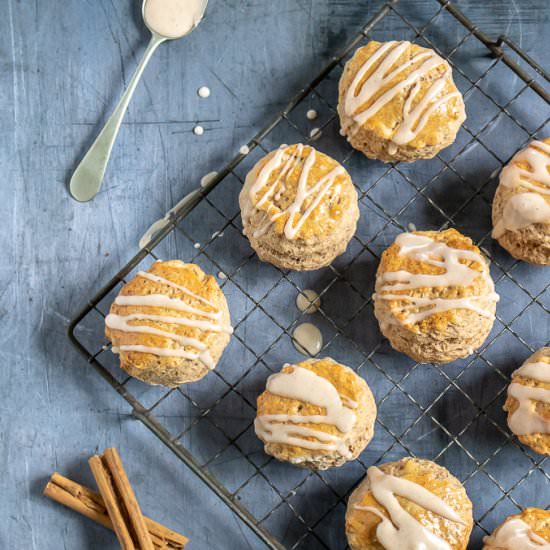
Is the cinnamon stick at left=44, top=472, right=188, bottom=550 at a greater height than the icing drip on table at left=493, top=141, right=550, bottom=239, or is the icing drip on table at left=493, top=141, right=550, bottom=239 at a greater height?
the icing drip on table at left=493, top=141, right=550, bottom=239

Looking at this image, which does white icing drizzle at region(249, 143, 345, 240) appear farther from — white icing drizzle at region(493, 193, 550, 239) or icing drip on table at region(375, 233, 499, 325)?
white icing drizzle at region(493, 193, 550, 239)

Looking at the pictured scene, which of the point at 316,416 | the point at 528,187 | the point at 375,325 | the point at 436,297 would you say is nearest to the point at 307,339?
the point at 375,325

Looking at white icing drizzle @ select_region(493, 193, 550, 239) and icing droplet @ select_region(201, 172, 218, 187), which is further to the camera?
icing droplet @ select_region(201, 172, 218, 187)

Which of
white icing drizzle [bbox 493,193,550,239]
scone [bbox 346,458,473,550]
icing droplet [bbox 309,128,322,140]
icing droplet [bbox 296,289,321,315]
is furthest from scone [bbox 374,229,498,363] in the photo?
icing droplet [bbox 309,128,322,140]

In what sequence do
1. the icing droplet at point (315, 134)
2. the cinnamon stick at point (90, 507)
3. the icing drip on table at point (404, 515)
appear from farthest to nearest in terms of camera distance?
the icing droplet at point (315, 134)
the cinnamon stick at point (90, 507)
the icing drip on table at point (404, 515)

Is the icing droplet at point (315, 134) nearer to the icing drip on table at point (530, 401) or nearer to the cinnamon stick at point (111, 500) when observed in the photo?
the icing drip on table at point (530, 401)

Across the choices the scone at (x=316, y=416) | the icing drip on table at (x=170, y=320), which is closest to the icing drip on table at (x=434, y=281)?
the scone at (x=316, y=416)
